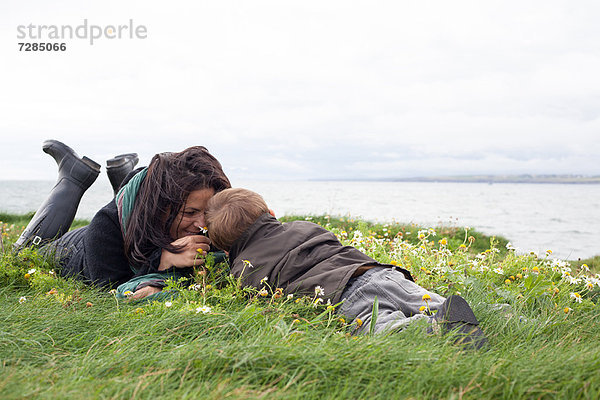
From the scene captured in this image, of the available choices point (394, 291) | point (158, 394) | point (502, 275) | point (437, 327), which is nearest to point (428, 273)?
point (502, 275)

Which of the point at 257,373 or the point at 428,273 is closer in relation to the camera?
Result: the point at 257,373

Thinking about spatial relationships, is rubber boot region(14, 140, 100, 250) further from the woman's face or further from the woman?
the woman's face

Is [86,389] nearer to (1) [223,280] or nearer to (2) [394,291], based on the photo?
(1) [223,280]

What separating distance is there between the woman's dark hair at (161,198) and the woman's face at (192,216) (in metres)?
0.04

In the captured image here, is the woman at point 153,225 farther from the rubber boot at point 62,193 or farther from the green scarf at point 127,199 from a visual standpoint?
the rubber boot at point 62,193

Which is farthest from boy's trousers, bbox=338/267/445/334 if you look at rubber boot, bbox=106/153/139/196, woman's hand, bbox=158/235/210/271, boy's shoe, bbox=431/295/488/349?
rubber boot, bbox=106/153/139/196

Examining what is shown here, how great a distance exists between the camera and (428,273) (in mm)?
4652

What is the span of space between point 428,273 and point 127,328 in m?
3.19

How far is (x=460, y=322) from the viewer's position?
8.96ft

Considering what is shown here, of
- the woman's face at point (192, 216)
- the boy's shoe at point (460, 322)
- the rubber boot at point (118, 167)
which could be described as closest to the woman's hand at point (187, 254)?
the woman's face at point (192, 216)

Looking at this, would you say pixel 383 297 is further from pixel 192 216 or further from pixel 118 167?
pixel 118 167

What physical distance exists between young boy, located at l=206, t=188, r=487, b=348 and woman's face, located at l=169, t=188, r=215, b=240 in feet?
0.80

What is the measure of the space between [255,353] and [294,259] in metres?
1.50

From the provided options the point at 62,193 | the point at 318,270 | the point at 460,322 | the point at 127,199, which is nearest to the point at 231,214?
the point at 318,270
